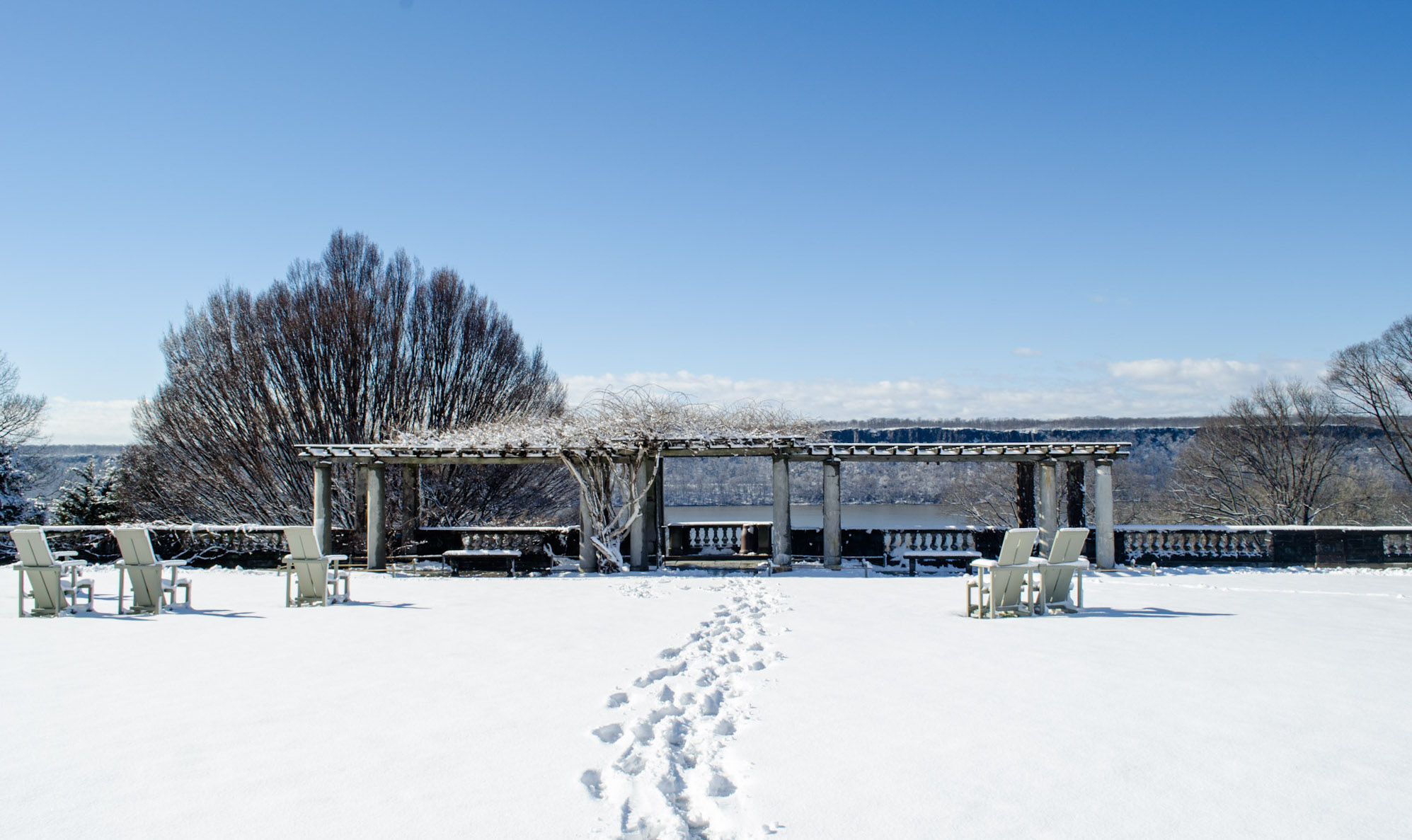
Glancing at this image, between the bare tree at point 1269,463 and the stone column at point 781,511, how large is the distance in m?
26.8

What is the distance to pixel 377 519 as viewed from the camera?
15.9 metres

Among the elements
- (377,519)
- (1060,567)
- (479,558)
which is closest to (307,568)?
(479,558)

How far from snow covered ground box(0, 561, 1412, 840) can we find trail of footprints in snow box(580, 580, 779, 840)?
21 mm

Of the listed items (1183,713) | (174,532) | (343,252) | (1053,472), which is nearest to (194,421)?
(343,252)

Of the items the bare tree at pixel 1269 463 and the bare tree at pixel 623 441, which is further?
the bare tree at pixel 1269 463

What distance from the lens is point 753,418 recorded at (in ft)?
51.4

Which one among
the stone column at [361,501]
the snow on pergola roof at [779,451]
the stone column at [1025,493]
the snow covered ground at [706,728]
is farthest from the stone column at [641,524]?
the stone column at [361,501]

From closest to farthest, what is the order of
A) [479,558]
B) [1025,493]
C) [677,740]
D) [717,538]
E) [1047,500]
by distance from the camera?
[677,740], [479,558], [1047,500], [717,538], [1025,493]

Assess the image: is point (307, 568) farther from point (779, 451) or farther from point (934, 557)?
point (934, 557)

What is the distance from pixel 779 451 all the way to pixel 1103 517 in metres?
6.20

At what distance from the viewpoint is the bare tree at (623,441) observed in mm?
14938

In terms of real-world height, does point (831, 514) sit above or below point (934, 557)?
above

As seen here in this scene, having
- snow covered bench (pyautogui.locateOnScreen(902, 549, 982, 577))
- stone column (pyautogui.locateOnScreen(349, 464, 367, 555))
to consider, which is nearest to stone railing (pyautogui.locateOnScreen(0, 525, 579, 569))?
stone column (pyautogui.locateOnScreen(349, 464, 367, 555))

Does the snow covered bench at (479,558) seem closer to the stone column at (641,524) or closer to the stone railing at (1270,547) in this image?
the stone column at (641,524)
